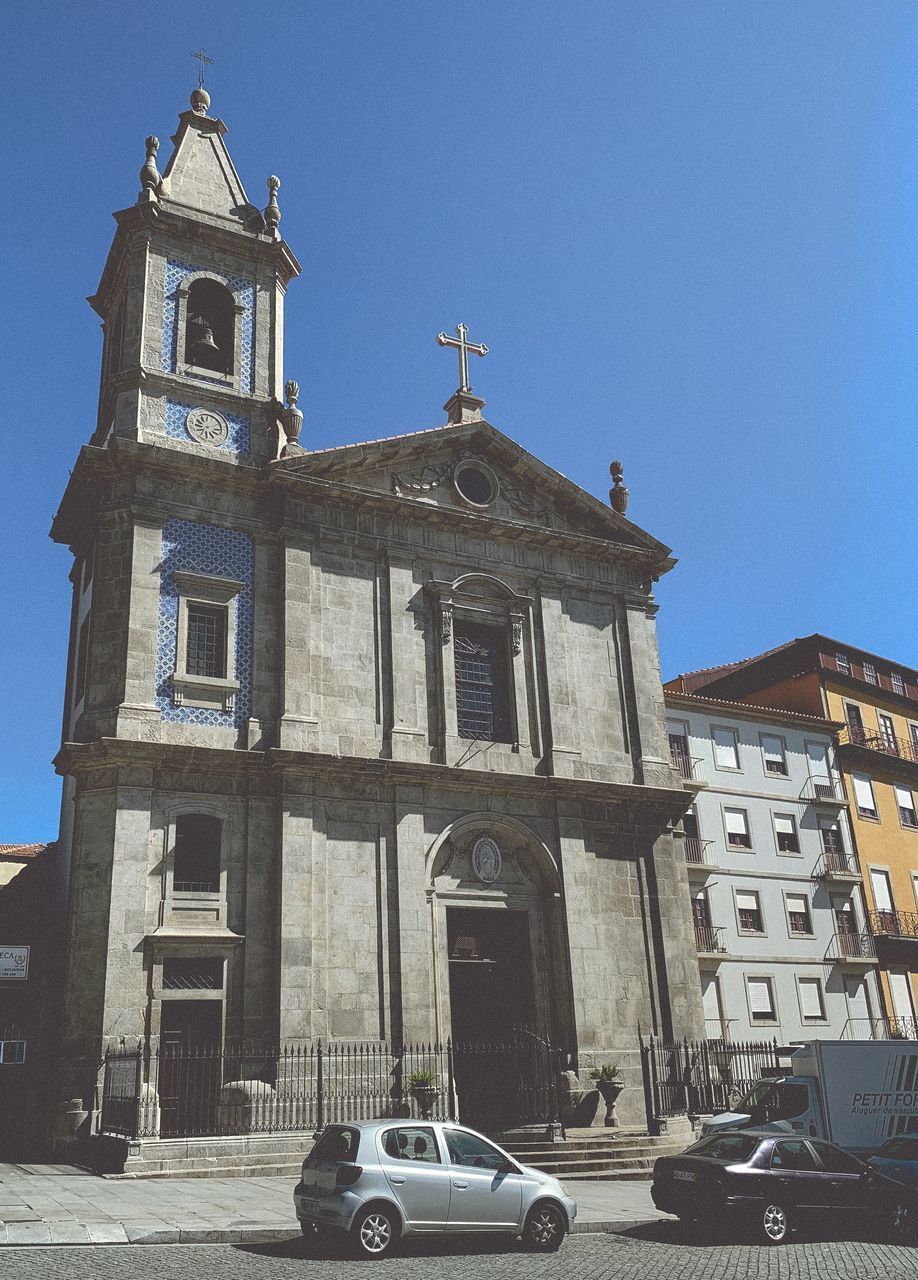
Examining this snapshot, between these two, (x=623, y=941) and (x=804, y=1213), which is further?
(x=623, y=941)

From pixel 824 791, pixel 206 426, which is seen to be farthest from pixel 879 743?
pixel 206 426

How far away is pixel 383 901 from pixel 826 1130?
28.8ft

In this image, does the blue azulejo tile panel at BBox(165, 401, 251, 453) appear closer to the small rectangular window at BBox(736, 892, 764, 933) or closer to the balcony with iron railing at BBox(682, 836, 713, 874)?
the balcony with iron railing at BBox(682, 836, 713, 874)

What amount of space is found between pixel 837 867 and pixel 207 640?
23.5m

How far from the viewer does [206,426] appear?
24547 millimetres

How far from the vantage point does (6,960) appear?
20922 millimetres

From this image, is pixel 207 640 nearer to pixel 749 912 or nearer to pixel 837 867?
pixel 749 912

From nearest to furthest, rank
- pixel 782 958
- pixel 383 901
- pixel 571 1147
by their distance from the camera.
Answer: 1. pixel 571 1147
2. pixel 383 901
3. pixel 782 958

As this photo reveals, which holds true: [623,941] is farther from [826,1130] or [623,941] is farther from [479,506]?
[479,506]

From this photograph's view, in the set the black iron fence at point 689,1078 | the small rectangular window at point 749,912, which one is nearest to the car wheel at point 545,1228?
the black iron fence at point 689,1078

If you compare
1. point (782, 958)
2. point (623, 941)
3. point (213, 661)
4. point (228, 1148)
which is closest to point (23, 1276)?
point (228, 1148)

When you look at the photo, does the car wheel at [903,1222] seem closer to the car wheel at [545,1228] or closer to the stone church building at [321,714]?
the car wheel at [545,1228]

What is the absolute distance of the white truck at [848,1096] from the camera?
1817 cm

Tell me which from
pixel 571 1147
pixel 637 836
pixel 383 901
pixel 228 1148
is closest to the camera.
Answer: pixel 228 1148
